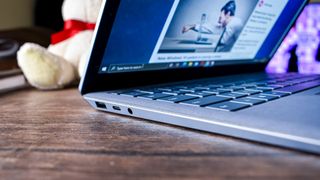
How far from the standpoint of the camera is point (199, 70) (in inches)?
26.6

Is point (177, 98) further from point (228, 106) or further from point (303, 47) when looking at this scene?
point (303, 47)

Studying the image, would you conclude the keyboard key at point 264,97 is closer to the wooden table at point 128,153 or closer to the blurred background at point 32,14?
the wooden table at point 128,153

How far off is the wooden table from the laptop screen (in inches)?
4.7

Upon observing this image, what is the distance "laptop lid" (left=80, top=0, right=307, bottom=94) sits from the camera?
19.8 inches

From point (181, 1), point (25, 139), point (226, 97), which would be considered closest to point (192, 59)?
point (181, 1)

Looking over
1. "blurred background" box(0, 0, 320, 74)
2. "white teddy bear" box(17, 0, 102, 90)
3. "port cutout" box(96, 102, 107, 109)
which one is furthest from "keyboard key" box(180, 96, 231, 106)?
"blurred background" box(0, 0, 320, 74)

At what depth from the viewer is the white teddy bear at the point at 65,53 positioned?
701mm

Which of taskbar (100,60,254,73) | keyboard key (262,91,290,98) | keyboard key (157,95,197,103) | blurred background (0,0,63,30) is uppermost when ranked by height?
keyboard key (262,91,290,98)

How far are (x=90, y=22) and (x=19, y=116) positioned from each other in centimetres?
31

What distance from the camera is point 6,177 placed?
28cm

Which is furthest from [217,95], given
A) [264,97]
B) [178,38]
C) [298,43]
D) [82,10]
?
[298,43]

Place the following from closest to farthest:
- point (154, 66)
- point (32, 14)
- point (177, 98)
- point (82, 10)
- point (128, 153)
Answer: point (128, 153)
point (177, 98)
point (154, 66)
point (82, 10)
point (32, 14)

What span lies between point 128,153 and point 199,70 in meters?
0.37

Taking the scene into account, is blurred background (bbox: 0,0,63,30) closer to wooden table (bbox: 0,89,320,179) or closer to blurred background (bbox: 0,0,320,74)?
blurred background (bbox: 0,0,320,74)
